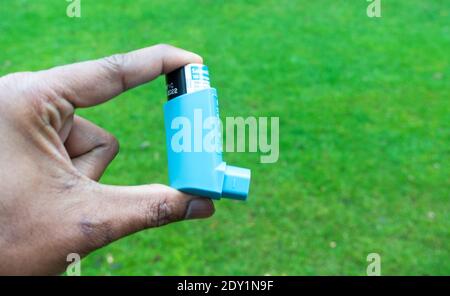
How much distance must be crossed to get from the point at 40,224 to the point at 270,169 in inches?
94.7

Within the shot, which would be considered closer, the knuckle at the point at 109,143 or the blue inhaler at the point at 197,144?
the blue inhaler at the point at 197,144

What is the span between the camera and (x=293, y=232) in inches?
125

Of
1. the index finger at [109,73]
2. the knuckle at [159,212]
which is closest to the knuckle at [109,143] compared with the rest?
the index finger at [109,73]

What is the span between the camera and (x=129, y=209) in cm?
141

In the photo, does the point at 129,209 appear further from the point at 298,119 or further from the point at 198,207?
the point at 298,119

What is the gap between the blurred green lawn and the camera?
3.06 metres

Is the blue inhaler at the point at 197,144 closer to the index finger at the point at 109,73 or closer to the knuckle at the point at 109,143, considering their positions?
the index finger at the point at 109,73

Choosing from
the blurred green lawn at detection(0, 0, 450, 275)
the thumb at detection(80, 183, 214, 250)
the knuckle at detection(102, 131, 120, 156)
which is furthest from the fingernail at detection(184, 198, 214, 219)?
the blurred green lawn at detection(0, 0, 450, 275)

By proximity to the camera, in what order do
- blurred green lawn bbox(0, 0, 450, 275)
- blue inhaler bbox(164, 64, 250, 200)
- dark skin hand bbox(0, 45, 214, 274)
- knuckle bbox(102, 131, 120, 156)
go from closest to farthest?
dark skin hand bbox(0, 45, 214, 274) → blue inhaler bbox(164, 64, 250, 200) → knuckle bbox(102, 131, 120, 156) → blurred green lawn bbox(0, 0, 450, 275)

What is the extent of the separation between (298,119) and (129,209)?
2840 mm

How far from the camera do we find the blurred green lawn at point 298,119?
3.06m

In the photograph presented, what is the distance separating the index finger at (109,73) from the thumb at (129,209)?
0.26 metres

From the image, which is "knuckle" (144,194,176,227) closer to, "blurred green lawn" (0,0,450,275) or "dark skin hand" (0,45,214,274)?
"dark skin hand" (0,45,214,274)

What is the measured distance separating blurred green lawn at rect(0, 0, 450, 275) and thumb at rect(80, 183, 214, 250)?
1.50 meters
